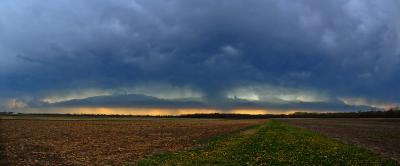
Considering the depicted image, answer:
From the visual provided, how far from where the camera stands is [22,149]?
3103 cm

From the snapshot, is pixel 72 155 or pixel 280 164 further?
pixel 72 155

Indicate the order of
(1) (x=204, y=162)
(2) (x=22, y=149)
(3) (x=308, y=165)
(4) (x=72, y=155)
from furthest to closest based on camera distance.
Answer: (2) (x=22, y=149) → (4) (x=72, y=155) → (1) (x=204, y=162) → (3) (x=308, y=165)

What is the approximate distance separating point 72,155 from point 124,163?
18.8 ft

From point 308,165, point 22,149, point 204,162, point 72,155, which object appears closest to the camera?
point 308,165

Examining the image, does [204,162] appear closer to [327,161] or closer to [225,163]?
[225,163]

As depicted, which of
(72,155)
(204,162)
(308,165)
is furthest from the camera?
(72,155)

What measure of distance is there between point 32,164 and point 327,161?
16891 mm

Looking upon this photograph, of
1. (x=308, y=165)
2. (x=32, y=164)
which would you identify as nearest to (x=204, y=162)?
(x=308, y=165)

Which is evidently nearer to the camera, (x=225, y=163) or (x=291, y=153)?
(x=225, y=163)

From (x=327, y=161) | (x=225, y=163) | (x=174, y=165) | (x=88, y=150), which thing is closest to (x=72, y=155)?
(x=88, y=150)

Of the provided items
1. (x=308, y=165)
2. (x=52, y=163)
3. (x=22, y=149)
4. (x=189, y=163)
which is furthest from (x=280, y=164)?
(x=22, y=149)

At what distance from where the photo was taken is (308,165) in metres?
22.5

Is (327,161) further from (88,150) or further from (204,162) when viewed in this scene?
(88,150)

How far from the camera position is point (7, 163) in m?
23.5
